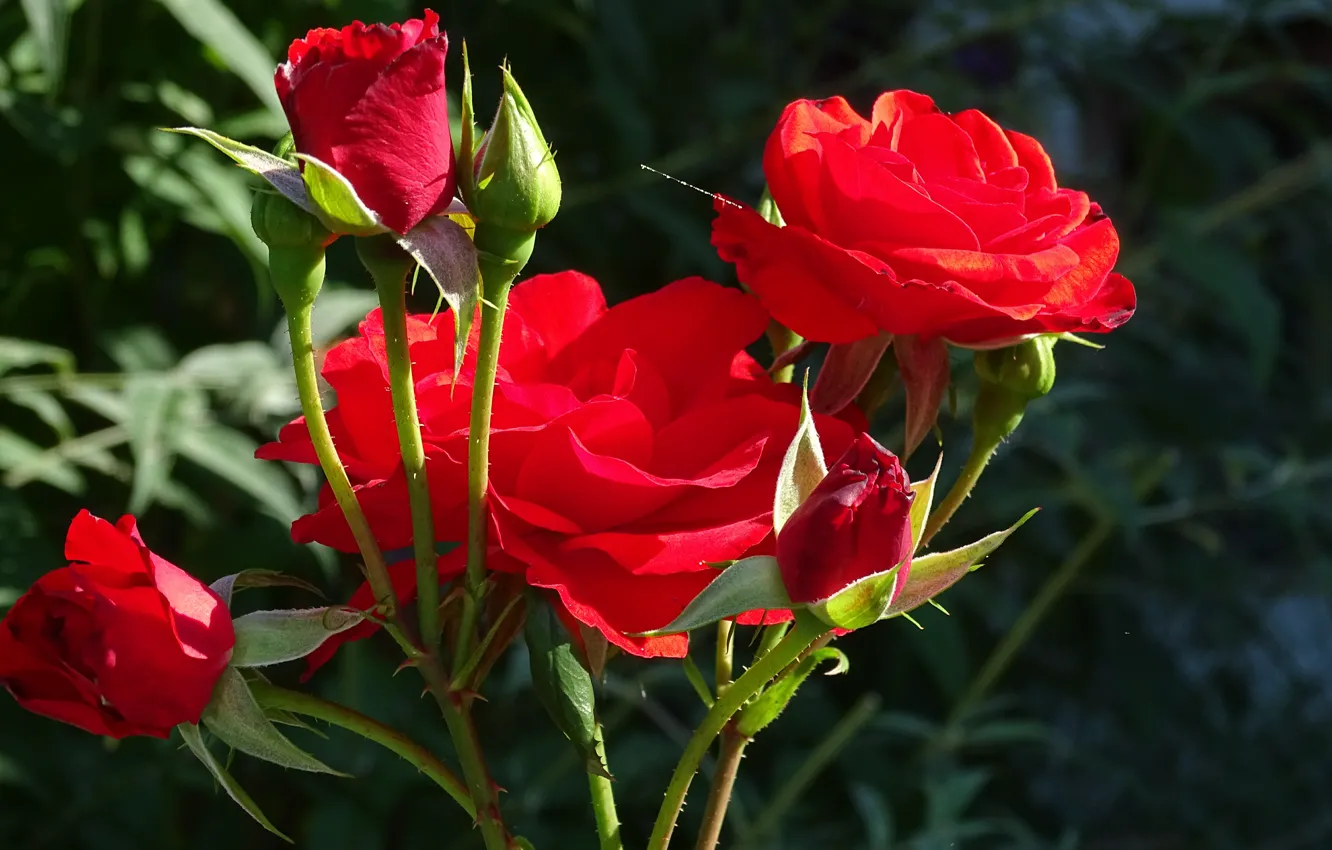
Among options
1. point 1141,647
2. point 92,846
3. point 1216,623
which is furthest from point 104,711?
point 1216,623

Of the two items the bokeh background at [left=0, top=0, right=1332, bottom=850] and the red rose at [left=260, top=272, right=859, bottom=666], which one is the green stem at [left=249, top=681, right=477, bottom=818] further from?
the bokeh background at [left=0, top=0, right=1332, bottom=850]

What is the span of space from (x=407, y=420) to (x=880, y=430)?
0.97 m

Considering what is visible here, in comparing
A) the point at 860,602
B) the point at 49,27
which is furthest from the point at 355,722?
the point at 49,27

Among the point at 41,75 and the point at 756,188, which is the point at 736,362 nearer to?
the point at 41,75

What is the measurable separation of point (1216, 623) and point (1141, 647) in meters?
0.13

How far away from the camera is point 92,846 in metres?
1.01

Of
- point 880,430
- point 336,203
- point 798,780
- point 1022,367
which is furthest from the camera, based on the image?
point 880,430

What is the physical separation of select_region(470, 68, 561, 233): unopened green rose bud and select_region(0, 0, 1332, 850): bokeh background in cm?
37

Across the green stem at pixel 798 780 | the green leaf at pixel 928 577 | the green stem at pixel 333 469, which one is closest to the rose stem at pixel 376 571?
the green stem at pixel 333 469

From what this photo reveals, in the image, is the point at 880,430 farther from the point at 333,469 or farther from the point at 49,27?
the point at 333,469

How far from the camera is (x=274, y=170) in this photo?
307 mm

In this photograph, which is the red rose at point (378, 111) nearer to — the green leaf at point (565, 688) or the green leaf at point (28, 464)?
the green leaf at point (565, 688)

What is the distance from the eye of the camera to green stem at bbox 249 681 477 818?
0.33 meters

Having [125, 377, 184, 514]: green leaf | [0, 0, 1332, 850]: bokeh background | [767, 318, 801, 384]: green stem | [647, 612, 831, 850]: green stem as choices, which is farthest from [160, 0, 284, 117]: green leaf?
[647, 612, 831, 850]: green stem
